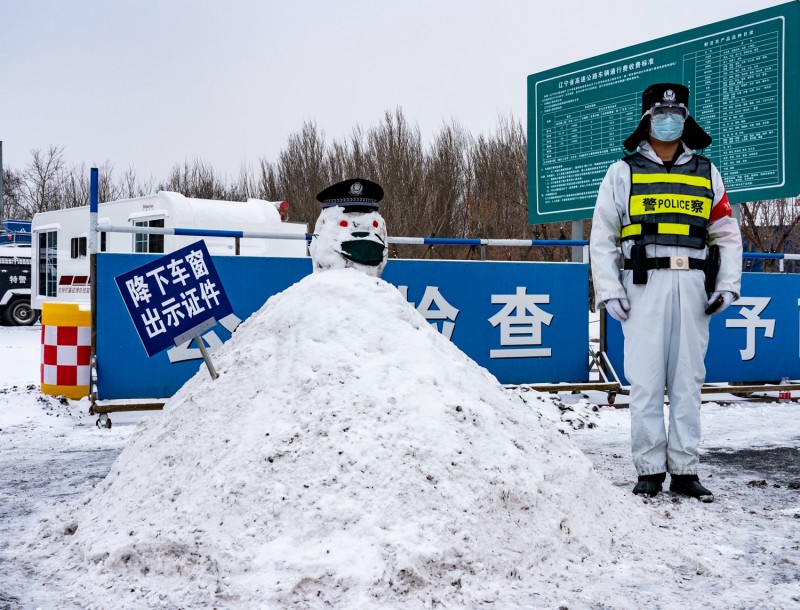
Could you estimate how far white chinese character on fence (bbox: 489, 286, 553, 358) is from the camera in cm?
775

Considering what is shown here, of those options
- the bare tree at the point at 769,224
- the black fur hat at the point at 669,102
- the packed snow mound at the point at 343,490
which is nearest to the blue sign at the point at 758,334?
the black fur hat at the point at 669,102

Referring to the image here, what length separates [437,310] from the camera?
7473 millimetres

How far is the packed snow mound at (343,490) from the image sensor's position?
2.85 meters

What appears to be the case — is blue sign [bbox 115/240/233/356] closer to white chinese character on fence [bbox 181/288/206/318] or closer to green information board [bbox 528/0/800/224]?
white chinese character on fence [bbox 181/288/206/318]

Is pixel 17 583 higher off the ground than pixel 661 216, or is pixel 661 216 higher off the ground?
pixel 661 216

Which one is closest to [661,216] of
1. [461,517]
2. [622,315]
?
[622,315]

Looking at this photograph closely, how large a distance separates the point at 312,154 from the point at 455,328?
31548 mm

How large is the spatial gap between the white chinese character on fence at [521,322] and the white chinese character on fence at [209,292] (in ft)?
12.9

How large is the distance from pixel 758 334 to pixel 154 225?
30.0 ft

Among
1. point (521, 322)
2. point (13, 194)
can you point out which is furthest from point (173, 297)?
point (13, 194)

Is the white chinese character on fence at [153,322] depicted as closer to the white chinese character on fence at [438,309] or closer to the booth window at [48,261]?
the white chinese character on fence at [438,309]

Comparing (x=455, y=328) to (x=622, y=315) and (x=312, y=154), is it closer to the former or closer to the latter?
(x=622, y=315)

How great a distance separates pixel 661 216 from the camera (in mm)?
4387

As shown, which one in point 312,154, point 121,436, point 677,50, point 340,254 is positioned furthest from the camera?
point 312,154
